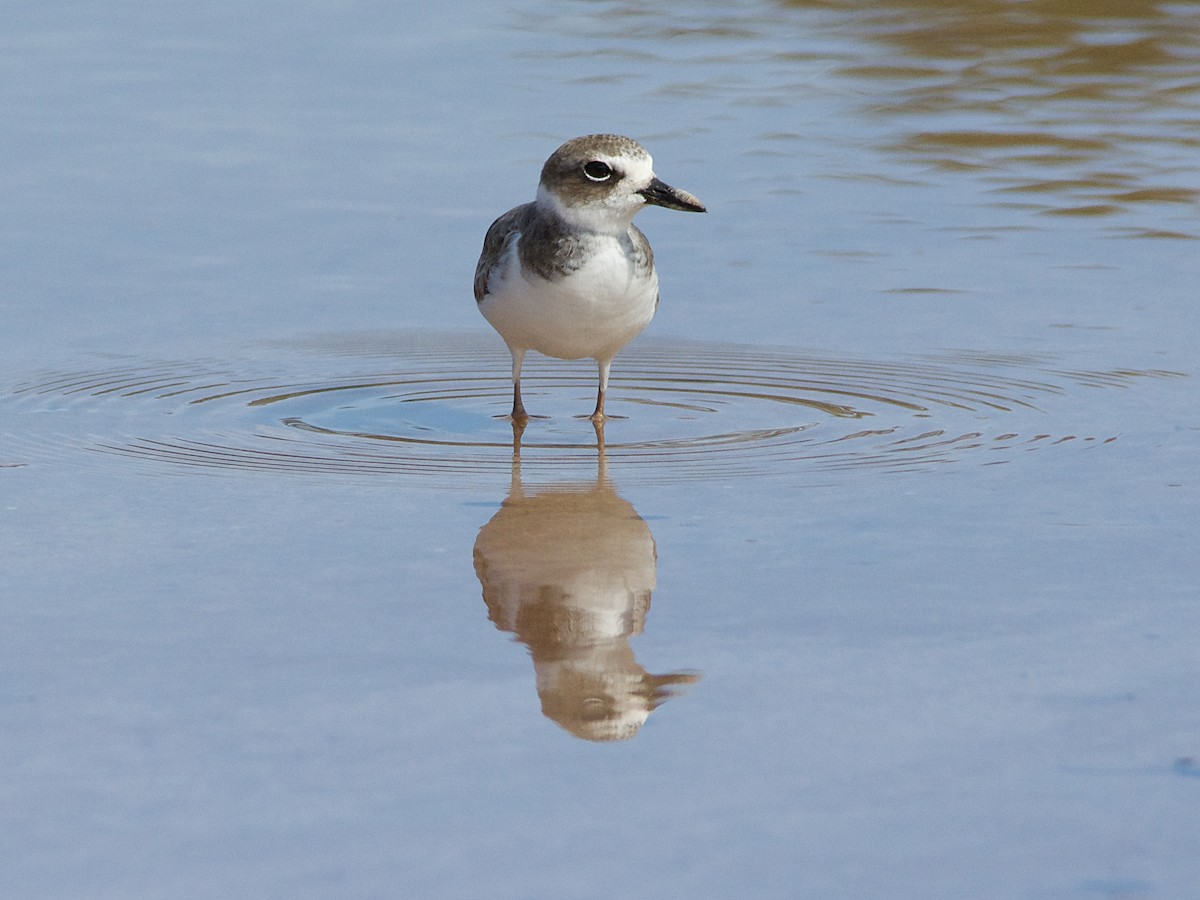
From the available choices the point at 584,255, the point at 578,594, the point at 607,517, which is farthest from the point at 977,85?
the point at 578,594

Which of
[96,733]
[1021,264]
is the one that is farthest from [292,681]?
[1021,264]

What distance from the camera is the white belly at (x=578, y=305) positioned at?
6.64 meters

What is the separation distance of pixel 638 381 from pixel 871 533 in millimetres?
2432

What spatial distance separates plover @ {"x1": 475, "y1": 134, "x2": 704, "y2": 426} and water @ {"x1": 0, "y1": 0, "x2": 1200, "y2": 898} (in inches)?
14.8

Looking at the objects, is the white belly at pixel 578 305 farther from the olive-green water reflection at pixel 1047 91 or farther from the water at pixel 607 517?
the olive-green water reflection at pixel 1047 91

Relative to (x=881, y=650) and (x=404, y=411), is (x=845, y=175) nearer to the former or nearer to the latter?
(x=404, y=411)

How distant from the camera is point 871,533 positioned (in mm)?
5230

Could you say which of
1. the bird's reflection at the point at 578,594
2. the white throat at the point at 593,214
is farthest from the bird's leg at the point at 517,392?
the bird's reflection at the point at 578,594

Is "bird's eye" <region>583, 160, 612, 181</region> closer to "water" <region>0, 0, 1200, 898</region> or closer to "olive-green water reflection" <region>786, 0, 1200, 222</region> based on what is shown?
"water" <region>0, 0, 1200, 898</region>

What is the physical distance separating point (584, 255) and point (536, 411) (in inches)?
32.4

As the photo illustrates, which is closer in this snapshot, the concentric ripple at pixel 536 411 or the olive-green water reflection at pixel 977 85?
the concentric ripple at pixel 536 411

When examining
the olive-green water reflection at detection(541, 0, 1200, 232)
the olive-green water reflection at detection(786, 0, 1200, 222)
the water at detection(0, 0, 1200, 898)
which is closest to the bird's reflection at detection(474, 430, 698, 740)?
the water at detection(0, 0, 1200, 898)

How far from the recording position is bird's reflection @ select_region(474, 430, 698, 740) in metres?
4.02

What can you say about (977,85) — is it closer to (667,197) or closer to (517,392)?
(667,197)
